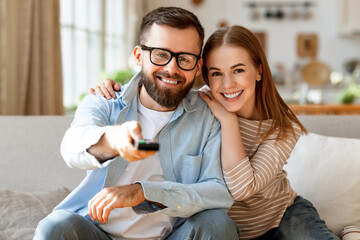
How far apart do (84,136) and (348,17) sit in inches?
291

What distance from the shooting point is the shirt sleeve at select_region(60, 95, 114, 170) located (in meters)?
1.24

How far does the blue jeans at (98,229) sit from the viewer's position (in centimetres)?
128

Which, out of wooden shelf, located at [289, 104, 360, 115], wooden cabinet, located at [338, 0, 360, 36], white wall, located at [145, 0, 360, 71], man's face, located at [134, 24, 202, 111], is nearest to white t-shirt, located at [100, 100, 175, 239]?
man's face, located at [134, 24, 202, 111]

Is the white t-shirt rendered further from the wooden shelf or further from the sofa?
the wooden shelf

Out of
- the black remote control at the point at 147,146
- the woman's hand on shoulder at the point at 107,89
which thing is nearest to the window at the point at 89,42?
the woman's hand on shoulder at the point at 107,89

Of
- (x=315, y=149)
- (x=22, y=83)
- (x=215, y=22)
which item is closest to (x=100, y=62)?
(x=22, y=83)

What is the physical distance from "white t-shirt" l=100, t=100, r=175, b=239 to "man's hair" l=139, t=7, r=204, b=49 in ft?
1.06

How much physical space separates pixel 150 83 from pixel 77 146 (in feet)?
1.29

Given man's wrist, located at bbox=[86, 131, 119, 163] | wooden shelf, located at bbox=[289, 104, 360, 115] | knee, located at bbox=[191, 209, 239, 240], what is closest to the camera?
man's wrist, located at bbox=[86, 131, 119, 163]

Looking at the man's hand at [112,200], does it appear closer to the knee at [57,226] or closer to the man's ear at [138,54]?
the knee at [57,226]

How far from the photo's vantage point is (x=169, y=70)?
5.05 feet

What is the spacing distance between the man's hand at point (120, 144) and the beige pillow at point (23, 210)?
0.65m

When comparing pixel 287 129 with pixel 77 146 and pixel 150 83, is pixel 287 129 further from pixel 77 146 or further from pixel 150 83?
pixel 77 146

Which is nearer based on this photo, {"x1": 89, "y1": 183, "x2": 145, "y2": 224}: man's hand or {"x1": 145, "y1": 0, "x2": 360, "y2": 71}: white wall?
{"x1": 89, "y1": 183, "x2": 145, "y2": 224}: man's hand
